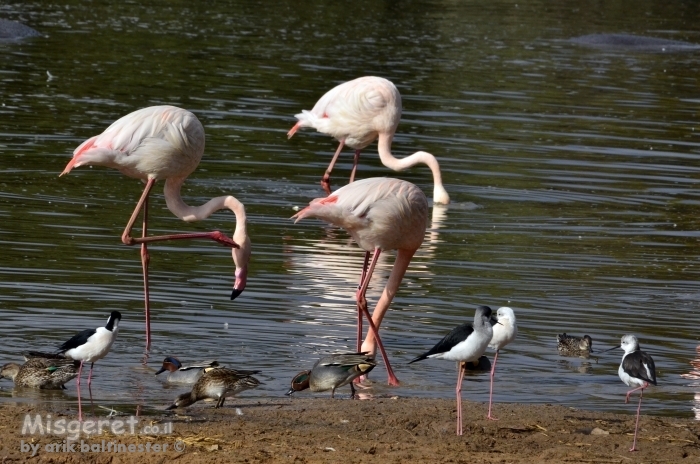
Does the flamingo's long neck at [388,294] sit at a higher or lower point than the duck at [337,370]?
lower

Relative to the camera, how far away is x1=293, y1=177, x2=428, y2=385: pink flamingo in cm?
852

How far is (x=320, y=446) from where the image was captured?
6230 millimetres

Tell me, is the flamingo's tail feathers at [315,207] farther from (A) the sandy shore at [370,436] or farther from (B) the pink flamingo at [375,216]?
(A) the sandy shore at [370,436]

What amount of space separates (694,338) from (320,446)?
13.2 ft

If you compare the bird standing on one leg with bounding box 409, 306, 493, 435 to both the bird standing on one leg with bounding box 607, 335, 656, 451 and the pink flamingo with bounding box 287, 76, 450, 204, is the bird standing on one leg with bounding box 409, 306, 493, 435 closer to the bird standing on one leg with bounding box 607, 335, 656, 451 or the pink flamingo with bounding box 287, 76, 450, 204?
the bird standing on one leg with bounding box 607, 335, 656, 451

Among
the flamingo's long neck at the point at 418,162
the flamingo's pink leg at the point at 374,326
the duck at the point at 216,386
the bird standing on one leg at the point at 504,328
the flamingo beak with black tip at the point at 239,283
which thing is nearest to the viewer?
the duck at the point at 216,386

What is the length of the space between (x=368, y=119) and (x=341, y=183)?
1147mm

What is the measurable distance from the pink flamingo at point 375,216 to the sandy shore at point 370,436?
4.40 feet

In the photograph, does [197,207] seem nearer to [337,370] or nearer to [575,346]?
[337,370]

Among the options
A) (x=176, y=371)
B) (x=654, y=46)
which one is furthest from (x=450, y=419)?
(x=654, y=46)

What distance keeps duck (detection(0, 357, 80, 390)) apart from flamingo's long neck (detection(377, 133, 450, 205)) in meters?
7.36

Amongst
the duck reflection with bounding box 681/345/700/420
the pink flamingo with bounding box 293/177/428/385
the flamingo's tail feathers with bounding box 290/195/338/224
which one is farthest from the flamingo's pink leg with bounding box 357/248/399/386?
the duck reflection with bounding box 681/345/700/420

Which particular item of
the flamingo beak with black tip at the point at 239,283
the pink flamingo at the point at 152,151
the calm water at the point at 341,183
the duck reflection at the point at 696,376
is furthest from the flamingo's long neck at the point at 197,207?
the duck reflection at the point at 696,376

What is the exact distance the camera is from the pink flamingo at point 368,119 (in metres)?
14.2
